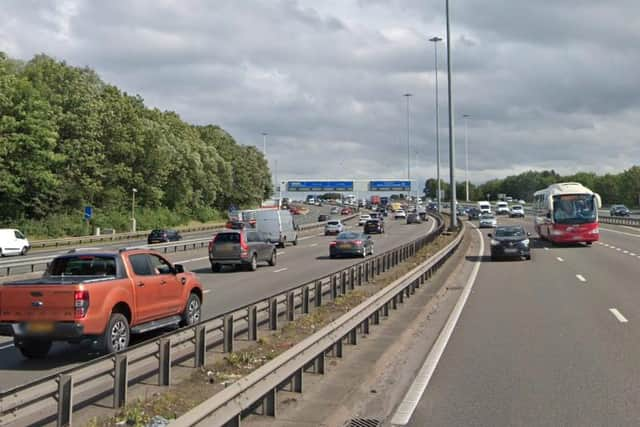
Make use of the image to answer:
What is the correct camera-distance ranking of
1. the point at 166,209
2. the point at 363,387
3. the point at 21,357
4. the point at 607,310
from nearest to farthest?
the point at 363,387
the point at 21,357
the point at 607,310
the point at 166,209

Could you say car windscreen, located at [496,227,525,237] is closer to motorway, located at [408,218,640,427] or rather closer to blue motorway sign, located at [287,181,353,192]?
motorway, located at [408,218,640,427]

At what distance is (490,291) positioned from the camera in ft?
70.2

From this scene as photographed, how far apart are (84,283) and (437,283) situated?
528 inches

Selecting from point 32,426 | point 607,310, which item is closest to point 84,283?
point 32,426

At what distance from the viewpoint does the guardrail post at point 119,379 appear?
7395 mm

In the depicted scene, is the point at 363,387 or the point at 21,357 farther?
the point at 21,357

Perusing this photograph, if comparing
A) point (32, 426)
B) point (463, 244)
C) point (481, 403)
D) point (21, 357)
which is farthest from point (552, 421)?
point (463, 244)

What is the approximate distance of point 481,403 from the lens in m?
8.59

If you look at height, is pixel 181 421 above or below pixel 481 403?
above

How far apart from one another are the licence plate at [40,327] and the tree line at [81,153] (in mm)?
51312

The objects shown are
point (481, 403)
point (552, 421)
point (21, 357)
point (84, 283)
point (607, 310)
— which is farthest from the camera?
point (607, 310)

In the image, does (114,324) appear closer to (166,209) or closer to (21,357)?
(21,357)

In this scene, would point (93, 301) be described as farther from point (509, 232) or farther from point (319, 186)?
point (319, 186)

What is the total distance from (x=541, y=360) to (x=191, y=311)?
6.91 m
